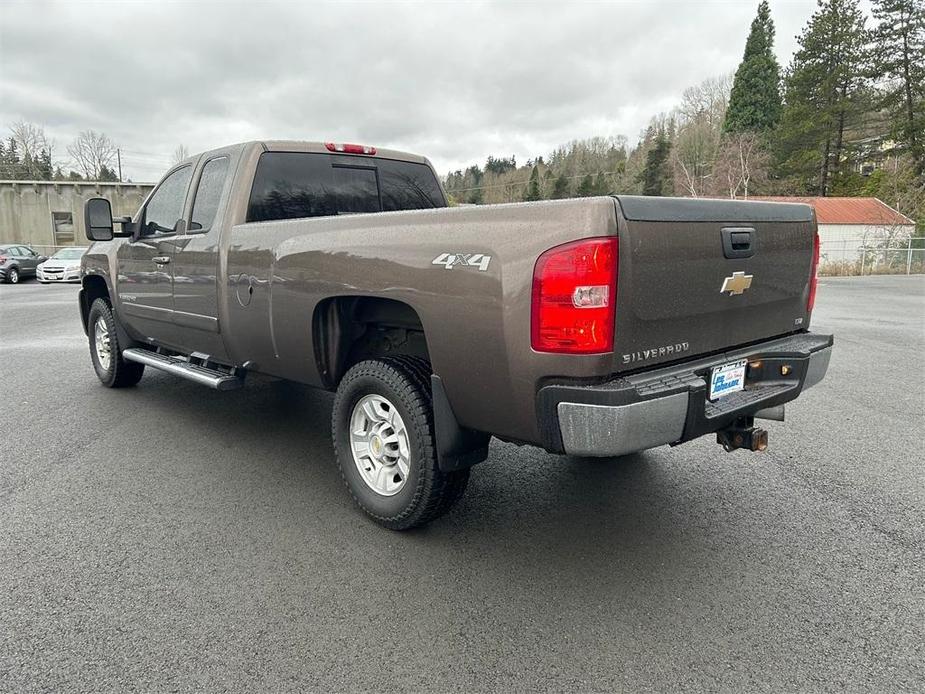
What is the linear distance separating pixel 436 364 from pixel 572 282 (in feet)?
2.65

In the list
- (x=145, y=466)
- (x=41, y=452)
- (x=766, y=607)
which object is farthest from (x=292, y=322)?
(x=766, y=607)

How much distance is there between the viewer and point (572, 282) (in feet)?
7.92

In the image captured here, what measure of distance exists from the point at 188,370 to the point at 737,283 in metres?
3.76

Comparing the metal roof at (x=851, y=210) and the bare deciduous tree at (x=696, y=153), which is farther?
the bare deciduous tree at (x=696, y=153)

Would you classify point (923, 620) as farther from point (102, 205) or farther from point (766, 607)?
point (102, 205)

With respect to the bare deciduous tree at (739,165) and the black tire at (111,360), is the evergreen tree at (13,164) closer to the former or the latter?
the bare deciduous tree at (739,165)

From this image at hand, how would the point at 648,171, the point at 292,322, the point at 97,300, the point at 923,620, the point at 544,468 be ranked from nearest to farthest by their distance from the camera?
the point at 923,620 → the point at 292,322 → the point at 544,468 → the point at 97,300 → the point at 648,171

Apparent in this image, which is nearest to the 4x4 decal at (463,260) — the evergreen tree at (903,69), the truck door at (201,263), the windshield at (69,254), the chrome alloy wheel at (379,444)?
the chrome alloy wheel at (379,444)

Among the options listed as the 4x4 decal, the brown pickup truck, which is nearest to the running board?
the brown pickup truck

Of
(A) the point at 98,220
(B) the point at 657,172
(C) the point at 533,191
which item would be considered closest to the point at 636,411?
(A) the point at 98,220

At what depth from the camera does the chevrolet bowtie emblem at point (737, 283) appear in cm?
293

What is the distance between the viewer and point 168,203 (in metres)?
5.24

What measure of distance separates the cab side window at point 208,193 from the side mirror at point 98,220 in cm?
117

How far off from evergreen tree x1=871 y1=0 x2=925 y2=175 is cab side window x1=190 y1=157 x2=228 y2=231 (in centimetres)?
5222
